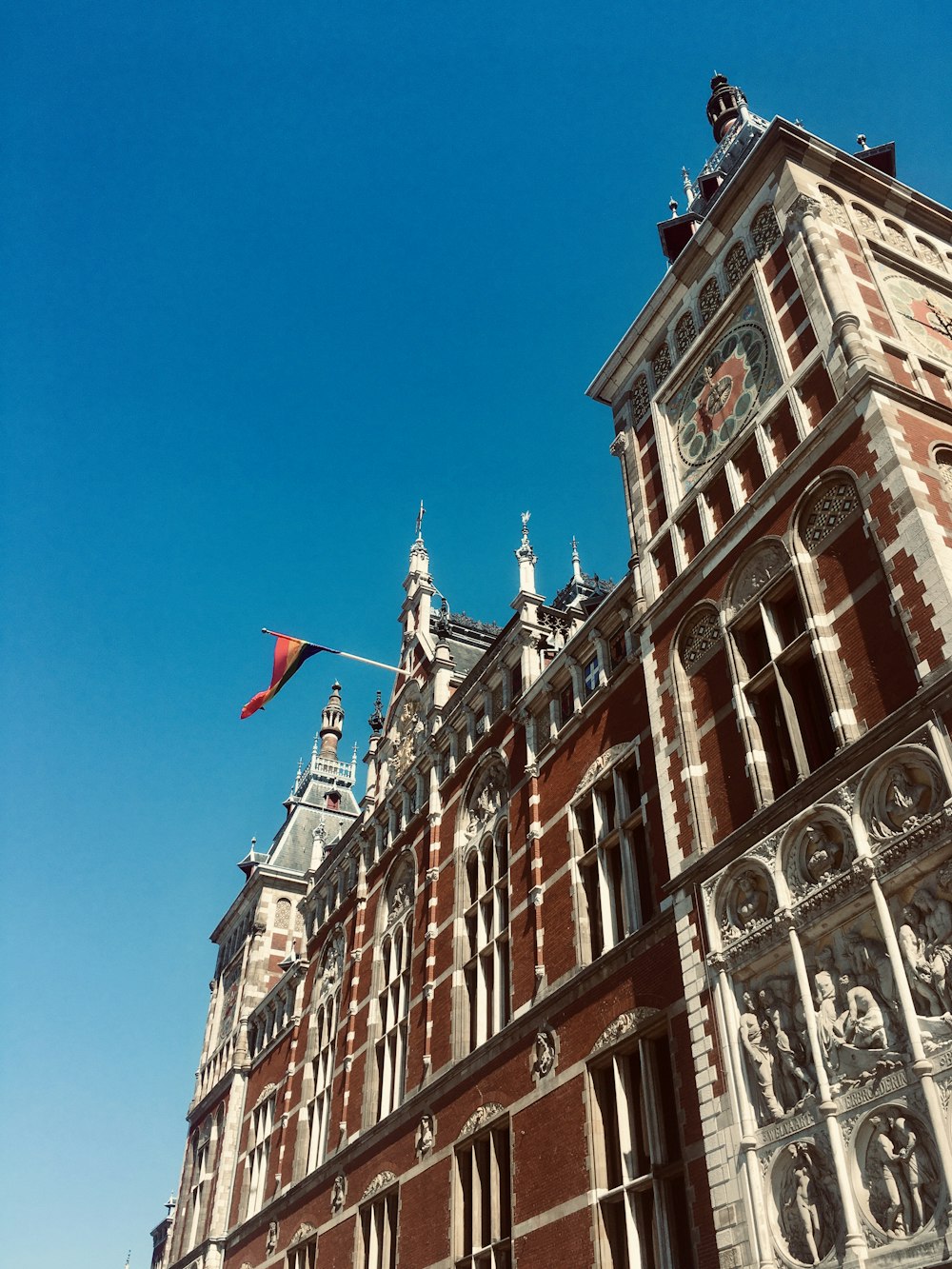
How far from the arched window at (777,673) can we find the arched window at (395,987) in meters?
13.8

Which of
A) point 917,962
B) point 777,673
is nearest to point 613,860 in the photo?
point 777,673

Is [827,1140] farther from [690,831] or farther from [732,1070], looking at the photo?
[690,831]

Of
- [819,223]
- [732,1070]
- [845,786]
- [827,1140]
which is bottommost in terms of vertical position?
[827,1140]

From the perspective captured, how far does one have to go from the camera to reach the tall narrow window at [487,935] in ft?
72.4

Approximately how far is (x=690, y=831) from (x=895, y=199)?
42.0ft

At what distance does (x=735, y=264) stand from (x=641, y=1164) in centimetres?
1558

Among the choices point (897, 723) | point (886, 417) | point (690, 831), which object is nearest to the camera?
point (897, 723)

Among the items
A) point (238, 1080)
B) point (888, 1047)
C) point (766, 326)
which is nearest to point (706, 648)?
point (766, 326)

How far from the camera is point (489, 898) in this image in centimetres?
2364

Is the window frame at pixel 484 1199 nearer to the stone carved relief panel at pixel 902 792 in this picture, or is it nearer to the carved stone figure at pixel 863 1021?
the carved stone figure at pixel 863 1021

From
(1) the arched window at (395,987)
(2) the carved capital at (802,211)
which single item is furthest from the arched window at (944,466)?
(1) the arched window at (395,987)

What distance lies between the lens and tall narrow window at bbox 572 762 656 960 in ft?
60.9

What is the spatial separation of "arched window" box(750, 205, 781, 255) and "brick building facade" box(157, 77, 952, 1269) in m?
0.05

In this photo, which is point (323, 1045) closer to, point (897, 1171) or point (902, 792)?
point (897, 1171)
